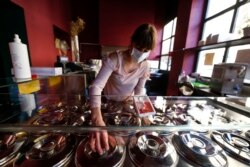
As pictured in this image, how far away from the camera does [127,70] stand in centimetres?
107

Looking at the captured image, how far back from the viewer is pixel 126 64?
1.06m

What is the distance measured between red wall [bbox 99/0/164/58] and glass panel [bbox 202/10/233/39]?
2.38 meters

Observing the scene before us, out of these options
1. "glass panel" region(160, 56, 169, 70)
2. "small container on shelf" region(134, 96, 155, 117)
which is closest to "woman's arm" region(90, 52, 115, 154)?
"small container on shelf" region(134, 96, 155, 117)

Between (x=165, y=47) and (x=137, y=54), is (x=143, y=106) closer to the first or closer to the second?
(x=137, y=54)

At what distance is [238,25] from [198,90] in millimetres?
1220

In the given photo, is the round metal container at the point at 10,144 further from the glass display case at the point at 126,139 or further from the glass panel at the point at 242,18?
the glass panel at the point at 242,18

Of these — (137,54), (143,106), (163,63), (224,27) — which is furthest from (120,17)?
(143,106)

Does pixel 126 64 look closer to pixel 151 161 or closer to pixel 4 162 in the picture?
pixel 151 161

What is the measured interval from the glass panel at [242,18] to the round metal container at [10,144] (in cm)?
267

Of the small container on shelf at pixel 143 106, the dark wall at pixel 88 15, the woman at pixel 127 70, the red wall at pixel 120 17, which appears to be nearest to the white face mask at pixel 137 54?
the woman at pixel 127 70

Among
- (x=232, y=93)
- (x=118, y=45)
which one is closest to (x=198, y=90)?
(x=232, y=93)

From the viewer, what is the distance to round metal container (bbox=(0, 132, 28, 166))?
399 millimetres

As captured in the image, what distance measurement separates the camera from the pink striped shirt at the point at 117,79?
3.00ft

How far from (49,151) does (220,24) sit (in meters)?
3.13
